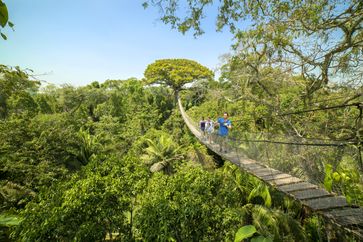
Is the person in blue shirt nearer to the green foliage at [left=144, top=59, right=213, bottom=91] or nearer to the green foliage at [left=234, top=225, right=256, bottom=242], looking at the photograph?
the green foliage at [left=234, top=225, right=256, bottom=242]

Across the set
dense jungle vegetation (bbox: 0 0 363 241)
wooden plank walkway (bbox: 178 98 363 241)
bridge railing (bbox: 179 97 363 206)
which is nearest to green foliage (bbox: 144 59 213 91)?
dense jungle vegetation (bbox: 0 0 363 241)

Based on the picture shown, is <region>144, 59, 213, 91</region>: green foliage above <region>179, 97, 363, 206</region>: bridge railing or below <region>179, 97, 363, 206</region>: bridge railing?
above

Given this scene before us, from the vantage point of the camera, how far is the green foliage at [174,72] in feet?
49.8

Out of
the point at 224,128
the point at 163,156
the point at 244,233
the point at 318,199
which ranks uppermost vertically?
the point at 224,128

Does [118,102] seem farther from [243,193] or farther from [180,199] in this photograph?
[180,199]

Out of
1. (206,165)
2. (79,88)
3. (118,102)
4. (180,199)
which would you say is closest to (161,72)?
(118,102)

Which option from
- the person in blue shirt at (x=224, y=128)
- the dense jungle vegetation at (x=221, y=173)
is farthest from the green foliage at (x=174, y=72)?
the person in blue shirt at (x=224, y=128)

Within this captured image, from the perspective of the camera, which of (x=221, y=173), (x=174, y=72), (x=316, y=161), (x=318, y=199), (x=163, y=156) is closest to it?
(x=318, y=199)

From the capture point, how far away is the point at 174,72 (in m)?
15.0

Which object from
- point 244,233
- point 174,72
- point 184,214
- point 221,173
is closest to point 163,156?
point 221,173

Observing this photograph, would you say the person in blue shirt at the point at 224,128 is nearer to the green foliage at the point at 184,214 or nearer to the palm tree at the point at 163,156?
the green foliage at the point at 184,214

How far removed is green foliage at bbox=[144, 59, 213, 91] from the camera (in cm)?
1516

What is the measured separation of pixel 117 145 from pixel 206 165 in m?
5.76

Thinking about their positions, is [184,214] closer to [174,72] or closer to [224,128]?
[224,128]
